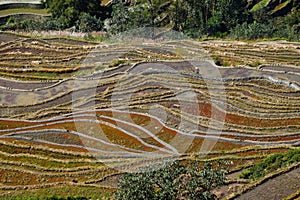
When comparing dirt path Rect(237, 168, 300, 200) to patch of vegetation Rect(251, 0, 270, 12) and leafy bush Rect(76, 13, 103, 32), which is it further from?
patch of vegetation Rect(251, 0, 270, 12)

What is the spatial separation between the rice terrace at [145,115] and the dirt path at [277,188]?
57 mm

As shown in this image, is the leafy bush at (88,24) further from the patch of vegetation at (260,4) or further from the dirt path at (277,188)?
the dirt path at (277,188)

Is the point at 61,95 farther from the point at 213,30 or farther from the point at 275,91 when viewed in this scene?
the point at 213,30

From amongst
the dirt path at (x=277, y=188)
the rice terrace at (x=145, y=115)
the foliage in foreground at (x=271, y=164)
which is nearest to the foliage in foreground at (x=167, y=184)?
the rice terrace at (x=145, y=115)

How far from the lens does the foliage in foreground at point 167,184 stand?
25.4 metres

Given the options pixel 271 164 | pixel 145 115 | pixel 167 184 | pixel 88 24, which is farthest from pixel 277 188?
pixel 88 24

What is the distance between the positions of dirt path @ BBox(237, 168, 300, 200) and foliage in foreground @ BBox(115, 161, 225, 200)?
3.51 m

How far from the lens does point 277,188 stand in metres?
28.9

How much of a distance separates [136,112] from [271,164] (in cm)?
1296

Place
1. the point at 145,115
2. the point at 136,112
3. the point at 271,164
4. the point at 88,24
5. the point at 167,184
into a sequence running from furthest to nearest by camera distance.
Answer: the point at 88,24, the point at 136,112, the point at 145,115, the point at 271,164, the point at 167,184

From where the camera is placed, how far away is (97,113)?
41.0 m

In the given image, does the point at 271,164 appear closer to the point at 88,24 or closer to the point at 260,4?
the point at 88,24

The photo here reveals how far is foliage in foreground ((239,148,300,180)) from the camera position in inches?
1223

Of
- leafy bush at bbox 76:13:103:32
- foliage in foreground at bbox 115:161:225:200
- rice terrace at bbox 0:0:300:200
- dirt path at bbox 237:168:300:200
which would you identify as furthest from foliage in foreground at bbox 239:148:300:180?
leafy bush at bbox 76:13:103:32
